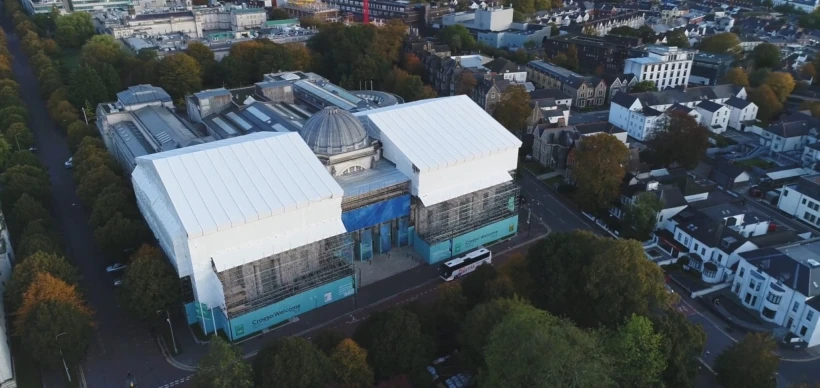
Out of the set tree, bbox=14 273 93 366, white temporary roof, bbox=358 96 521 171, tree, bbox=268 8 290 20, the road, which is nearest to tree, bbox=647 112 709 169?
white temporary roof, bbox=358 96 521 171

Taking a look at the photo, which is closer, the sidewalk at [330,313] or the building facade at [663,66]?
the sidewalk at [330,313]

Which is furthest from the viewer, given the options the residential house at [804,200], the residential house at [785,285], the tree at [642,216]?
the residential house at [804,200]

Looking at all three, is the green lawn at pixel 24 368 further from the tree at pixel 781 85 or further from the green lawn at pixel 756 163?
the tree at pixel 781 85

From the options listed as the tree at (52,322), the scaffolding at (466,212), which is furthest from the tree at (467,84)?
the tree at (52,322)

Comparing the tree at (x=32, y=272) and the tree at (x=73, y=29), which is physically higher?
the tree at (x=73, y=29)

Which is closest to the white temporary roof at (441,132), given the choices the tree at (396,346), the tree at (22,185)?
the tree at (396,346)

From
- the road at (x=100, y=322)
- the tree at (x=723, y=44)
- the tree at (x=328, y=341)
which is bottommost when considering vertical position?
the road at (x=100, y=322)

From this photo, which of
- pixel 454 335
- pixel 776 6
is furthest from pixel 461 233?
pixel 776 6

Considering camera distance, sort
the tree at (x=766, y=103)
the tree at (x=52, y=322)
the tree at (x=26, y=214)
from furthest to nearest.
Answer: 1. the tree at (x=766, y=103)
2. the tree at (x=26, y=214)
3. the tree at (x=52, y=322)
